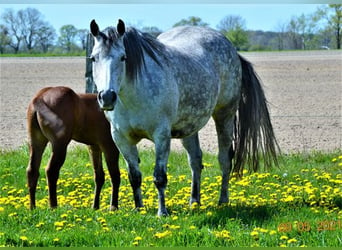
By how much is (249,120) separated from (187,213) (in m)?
2.00

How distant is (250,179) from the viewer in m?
8.12

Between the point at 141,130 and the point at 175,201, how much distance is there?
1452 mm

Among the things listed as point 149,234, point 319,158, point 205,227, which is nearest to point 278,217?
point 205,227

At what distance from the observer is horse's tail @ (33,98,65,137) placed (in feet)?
20.7

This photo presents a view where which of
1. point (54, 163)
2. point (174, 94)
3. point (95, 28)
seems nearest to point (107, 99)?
point (95, 28)

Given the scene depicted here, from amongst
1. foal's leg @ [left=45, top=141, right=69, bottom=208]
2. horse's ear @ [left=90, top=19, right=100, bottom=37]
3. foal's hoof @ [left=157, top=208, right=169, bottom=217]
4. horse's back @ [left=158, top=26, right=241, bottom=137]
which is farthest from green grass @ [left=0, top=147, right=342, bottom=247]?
horse's ear @ [left=90, top=19, right=100, bottom=37]

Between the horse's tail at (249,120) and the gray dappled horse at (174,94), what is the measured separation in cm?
1

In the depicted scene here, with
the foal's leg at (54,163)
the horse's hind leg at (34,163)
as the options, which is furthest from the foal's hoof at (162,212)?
the horse's hind leg at (34,163)

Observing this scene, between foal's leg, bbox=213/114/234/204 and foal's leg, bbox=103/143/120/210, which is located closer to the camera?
foal's leg, bbox=103/143/120/210

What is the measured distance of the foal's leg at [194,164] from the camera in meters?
7.06

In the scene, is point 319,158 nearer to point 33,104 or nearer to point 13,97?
point 33,104

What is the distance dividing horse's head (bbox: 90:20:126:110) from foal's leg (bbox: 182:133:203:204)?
1.99 metres

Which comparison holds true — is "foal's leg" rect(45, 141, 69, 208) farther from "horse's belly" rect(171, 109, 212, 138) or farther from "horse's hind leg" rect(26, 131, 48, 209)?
"horse's belly" rect(171, 109, 212, 138)

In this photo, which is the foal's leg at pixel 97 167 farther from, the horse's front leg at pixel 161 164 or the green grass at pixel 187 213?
the horse's front leg at pixel 161 164
